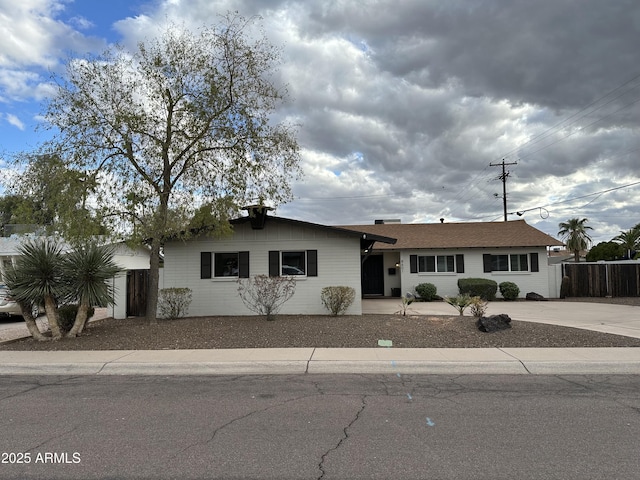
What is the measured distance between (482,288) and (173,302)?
A: 13768 millimetres

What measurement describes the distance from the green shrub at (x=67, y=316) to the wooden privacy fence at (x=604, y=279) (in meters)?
21.4

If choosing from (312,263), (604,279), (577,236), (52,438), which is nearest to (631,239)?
(577,236)

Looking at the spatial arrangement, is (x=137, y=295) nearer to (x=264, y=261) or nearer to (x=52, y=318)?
(x=264, y=261)

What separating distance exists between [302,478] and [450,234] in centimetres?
2182

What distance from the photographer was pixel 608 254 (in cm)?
4119

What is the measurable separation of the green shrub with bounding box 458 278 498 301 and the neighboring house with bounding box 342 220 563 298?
1.21 meters

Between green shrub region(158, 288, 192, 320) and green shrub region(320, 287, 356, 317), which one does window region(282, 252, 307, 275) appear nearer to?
green shrub region(320, 287, 356, 317)

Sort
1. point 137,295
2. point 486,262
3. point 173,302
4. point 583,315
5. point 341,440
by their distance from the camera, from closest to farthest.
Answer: point 341,440 → point 173,302 → point 583,315 → point 137,295 → point 486,262

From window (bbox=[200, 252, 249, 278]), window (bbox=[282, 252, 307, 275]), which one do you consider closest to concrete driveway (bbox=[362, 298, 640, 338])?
window (bbox=[282, 252, 307, 275])

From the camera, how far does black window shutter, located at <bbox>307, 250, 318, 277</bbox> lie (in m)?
14.9

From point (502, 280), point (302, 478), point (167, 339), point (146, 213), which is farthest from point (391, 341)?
point (502, 280)

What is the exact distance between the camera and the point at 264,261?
15.0 meters

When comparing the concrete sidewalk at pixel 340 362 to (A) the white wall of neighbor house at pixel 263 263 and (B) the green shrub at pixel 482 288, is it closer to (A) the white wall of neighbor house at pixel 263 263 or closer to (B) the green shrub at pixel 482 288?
(A) the white wall of neighbor house at pixel 263 263

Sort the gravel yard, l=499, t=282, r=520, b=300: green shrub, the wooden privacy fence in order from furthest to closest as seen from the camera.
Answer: the wooden privacy fence, l=499, t=282, r=520, b=300: green shrub, the gravel yard
